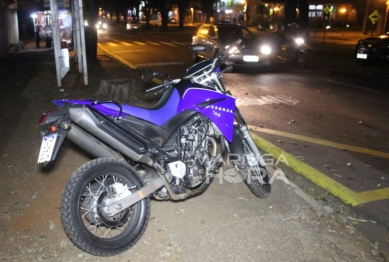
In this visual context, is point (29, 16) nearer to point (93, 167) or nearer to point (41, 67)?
point (41, 67)

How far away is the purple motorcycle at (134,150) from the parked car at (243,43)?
11081 mm

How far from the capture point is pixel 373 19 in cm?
2059

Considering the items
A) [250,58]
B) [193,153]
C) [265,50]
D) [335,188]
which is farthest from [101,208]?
[265,50]

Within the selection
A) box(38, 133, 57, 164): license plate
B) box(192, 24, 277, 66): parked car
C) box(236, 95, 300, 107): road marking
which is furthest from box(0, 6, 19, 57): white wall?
box(38, 133, 57, 164): license plate

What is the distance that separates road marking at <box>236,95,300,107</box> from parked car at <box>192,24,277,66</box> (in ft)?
14.1

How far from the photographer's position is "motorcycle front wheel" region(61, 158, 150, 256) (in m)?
3.40

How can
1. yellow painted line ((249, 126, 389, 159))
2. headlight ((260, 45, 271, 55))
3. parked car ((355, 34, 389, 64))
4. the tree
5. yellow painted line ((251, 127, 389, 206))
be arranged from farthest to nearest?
1. the tree
2. parked car ((355, 34, 389, 64))
3. headlight ((260, 45, 271, 55))
4. yellow painted line ((249, 126, 389, 159))
5. yellow painted line ((251, 127, 389, 206))

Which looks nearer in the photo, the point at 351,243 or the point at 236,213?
the point at 351,243

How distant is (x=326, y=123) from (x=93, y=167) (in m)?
6.23

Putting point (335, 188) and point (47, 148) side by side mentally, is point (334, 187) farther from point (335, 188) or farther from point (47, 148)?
point (47, 148)

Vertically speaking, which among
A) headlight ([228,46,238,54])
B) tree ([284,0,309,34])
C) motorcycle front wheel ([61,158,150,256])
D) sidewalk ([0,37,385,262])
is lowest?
sidewalk ([0,37,385,262])

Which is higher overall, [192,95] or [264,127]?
[192,95]

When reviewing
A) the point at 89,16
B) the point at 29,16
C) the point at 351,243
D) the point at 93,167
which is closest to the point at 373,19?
the point at 89,16

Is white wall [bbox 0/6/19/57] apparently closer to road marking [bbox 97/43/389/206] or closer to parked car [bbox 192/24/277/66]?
parked car [bbox 192/24/277/66]
